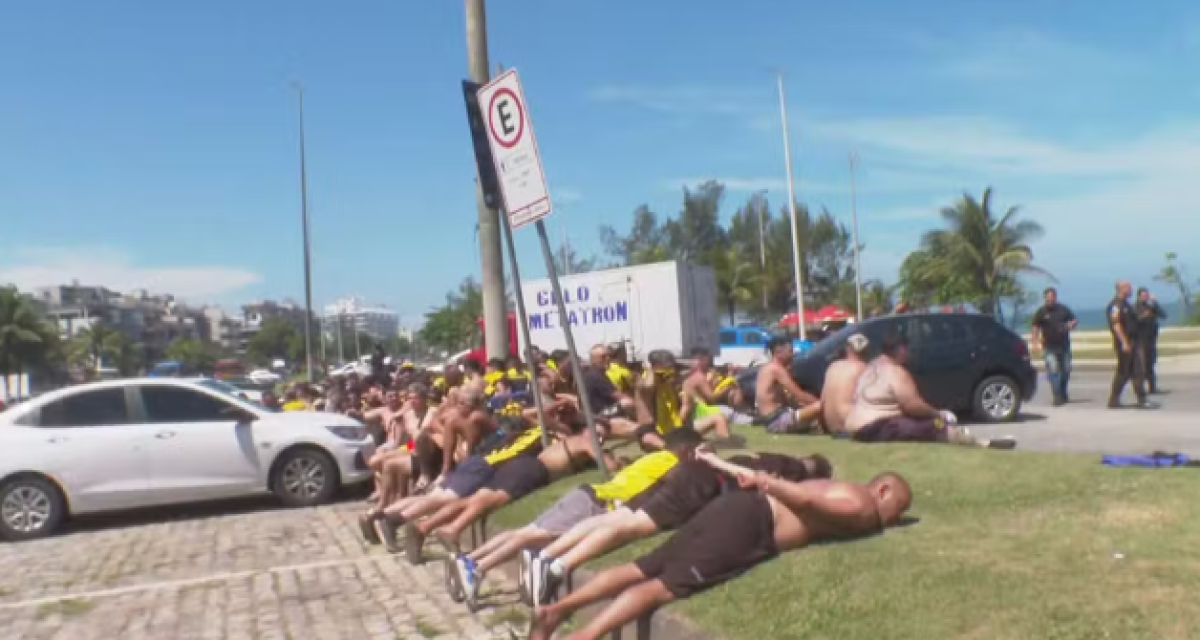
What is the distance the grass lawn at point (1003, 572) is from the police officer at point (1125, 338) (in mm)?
7925

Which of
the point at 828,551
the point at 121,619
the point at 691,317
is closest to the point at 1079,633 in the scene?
the point at 828,551

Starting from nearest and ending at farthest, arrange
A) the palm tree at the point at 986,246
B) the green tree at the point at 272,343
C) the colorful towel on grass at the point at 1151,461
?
1. the colorful towel on grass at the point at 1151,461
2. the palm tree at the point at 986,246
3. the green tree at the point at 272,343

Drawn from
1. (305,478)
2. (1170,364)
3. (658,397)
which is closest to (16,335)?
(305,478)

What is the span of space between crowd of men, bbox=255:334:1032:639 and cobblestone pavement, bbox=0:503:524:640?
0.32 m

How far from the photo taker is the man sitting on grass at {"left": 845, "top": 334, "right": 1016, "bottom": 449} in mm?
8766

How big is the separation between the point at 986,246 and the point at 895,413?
1512 inches

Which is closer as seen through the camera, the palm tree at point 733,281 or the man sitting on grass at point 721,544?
the man sitting on grass at point 721,544

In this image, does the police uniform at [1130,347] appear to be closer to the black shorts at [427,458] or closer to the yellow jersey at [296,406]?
the black shorts at [427,458]

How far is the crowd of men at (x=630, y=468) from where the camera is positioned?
5250 mm

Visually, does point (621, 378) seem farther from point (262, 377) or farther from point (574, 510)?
point (262, 377)

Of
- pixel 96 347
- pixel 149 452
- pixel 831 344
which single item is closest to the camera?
pixel 149 452

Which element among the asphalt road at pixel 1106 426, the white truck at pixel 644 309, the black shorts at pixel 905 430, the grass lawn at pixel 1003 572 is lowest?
the asphalt road at pixel 1106 426

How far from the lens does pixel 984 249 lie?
4478cm

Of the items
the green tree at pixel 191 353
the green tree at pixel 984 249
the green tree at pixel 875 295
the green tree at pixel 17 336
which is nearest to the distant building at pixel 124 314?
the green tree at pixel 191 353
